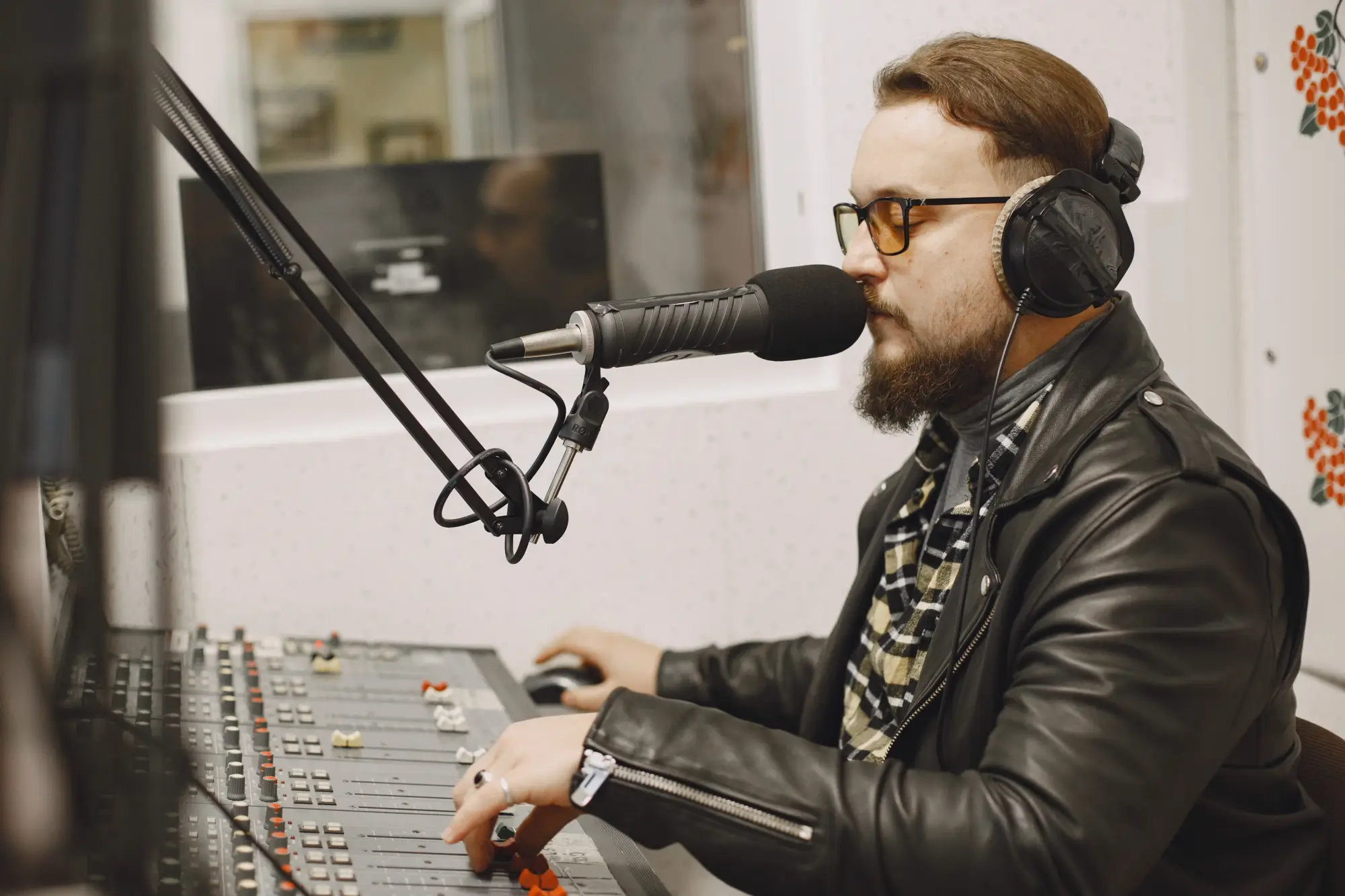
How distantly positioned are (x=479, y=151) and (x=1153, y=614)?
1398 mm

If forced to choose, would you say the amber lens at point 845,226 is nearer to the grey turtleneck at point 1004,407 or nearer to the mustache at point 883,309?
the mustache at point 883,309

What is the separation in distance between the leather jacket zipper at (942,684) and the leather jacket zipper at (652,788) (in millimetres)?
183

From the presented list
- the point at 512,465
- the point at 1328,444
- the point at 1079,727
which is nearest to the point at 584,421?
the point at 512,465

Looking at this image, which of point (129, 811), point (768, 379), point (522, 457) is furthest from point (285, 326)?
point (129, 811)

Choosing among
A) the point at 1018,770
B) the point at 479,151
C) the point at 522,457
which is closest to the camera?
the point at 1018,770

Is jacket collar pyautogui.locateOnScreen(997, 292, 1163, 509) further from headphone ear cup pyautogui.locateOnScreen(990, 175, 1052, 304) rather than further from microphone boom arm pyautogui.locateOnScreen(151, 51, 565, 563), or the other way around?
microphone boom arm pyautogui.locateOnScreen(151, 51, 565, 563)

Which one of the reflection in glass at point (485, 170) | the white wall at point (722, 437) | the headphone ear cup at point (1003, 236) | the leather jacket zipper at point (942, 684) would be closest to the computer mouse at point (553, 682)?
the white wall at point (722, 437)

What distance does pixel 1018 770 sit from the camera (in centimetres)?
94

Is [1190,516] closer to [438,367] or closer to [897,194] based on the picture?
[897,194]

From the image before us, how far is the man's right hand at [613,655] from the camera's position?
1611 millimetres

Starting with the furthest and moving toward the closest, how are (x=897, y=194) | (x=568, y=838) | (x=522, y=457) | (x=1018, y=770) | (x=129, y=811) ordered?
1. (x=522, y=457)
2. (x=897, y=194)
3. (x=568, y=838)
4. (x=1018, y=770)
5. (x=129, y=811)

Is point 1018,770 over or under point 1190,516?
under

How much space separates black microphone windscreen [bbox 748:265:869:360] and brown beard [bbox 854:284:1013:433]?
18 centimetres

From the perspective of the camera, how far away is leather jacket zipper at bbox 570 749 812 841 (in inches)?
37.9
